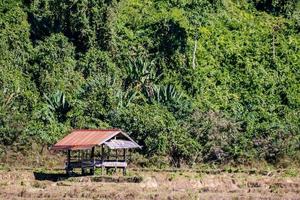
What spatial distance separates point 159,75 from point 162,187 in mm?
15814

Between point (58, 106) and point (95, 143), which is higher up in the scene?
point (58, 106)

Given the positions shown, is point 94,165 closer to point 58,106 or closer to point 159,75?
point 58,106

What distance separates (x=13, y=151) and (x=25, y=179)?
7.02 meters

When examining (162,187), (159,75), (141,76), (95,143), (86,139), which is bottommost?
(162,187)

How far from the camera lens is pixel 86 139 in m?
31.3

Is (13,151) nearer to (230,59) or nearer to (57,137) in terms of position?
(57,137)

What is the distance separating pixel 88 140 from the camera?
31031 millimetres

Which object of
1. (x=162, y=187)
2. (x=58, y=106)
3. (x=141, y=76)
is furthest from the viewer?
(x=141, y=76)

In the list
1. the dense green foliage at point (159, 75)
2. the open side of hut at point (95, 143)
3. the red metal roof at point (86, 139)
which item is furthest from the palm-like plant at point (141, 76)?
the red metal roof at point (86, 139)

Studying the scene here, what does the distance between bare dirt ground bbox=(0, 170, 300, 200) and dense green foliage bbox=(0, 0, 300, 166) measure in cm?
546

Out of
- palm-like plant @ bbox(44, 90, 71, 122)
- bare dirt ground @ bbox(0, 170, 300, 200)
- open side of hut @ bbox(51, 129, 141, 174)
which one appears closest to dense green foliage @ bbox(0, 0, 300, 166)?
palm-like plant @ bbox(44, 90, 71, 122)

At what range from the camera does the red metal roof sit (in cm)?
3051

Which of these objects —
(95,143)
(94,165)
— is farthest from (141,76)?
(95,143)

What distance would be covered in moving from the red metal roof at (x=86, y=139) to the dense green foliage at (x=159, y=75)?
186 inches
